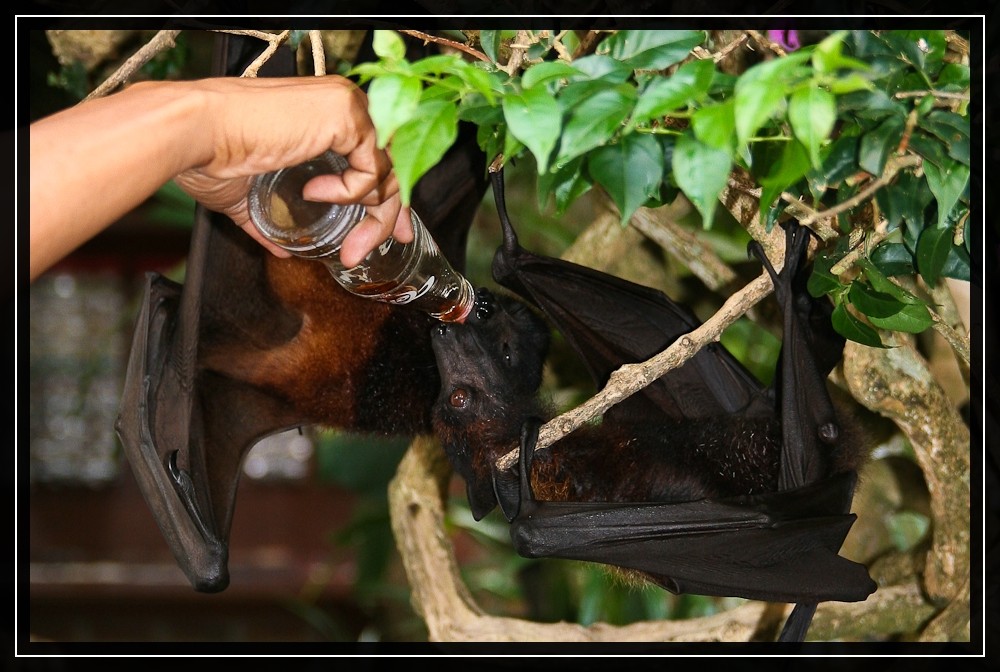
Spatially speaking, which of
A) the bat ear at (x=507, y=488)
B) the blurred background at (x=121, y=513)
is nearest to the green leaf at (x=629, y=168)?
the bat ear at (x=507, y=488)

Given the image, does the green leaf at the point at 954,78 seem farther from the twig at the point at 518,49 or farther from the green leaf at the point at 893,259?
the twig at the point at 518,49

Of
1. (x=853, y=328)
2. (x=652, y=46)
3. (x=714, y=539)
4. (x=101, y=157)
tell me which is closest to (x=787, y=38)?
(x=853, y=328)

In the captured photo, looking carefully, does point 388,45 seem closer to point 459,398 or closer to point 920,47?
point 920,47

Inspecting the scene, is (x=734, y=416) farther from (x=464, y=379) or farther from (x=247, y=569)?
(x=247, y=569)

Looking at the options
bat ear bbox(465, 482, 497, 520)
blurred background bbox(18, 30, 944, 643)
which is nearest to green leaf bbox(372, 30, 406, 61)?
bat ear bbox(465, 482, 497, 520)
